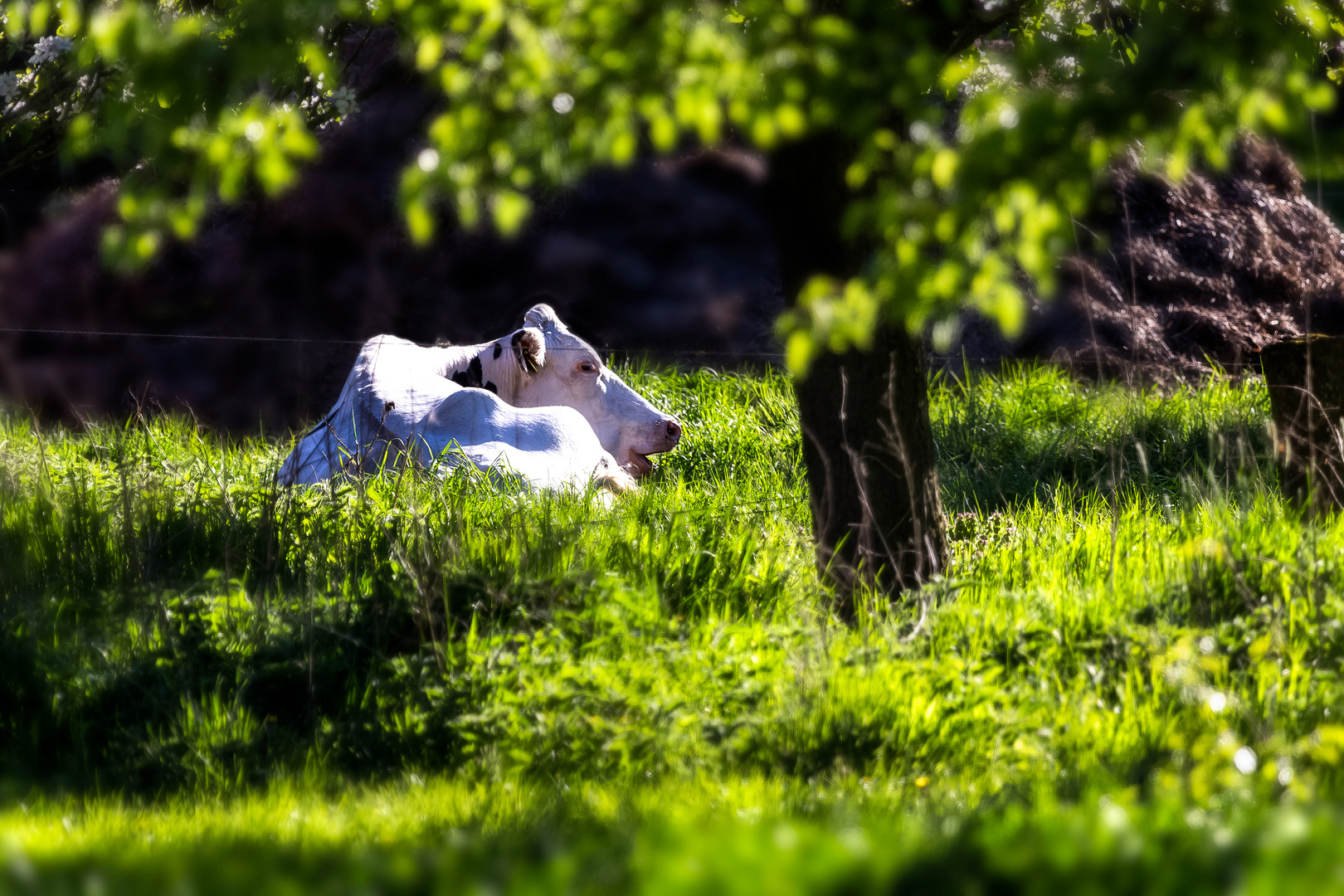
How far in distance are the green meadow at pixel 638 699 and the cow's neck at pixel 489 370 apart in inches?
62.5

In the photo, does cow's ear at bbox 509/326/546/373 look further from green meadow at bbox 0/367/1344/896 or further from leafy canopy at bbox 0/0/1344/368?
leafy canopy at bbox 0/0/1344/368

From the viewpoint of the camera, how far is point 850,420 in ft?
15.6

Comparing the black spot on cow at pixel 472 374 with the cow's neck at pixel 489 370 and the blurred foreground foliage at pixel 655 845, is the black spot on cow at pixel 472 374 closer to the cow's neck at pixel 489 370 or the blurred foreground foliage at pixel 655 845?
the cow's neck at pixel 489 370

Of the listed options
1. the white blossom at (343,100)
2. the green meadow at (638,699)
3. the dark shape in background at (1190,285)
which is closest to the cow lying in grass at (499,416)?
the green meadow at (638,699)

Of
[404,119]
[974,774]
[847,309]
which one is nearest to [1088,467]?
[974,774]

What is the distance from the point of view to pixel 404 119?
12.5 meters

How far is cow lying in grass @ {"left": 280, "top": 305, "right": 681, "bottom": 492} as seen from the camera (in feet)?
19.9

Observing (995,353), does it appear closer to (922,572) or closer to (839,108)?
(922,572)

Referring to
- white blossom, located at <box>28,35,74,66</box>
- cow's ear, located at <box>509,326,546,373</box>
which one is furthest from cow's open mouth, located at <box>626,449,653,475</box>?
white blossom, located at <box>28,35,74,66</box>

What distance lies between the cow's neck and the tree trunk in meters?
2.72

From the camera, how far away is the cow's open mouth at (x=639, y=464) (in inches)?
286

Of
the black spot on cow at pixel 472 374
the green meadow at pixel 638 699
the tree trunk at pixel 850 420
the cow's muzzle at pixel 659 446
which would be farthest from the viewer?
the black spot on cow at pixel 472 374

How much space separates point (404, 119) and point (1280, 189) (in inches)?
377

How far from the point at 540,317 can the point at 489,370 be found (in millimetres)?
471
